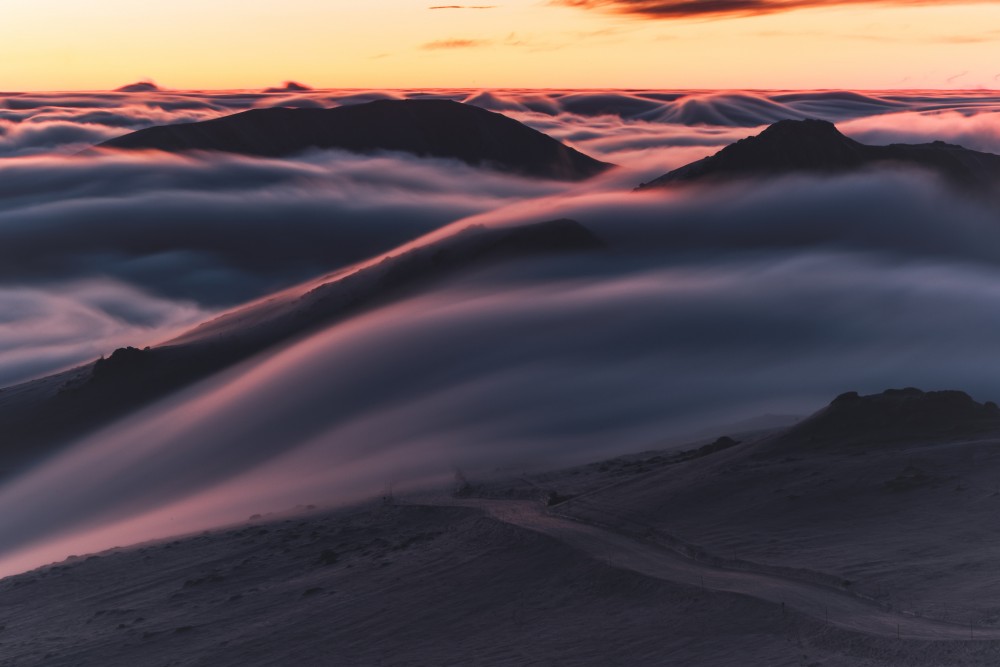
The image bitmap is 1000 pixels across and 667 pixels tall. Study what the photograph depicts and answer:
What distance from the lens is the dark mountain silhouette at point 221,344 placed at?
28438 mm

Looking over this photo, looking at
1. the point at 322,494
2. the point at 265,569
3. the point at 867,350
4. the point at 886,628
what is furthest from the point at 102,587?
the point at 867,350

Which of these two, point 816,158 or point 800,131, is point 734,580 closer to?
A: point 816,158

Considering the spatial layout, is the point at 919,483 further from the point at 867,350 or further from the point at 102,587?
the point at 867,350

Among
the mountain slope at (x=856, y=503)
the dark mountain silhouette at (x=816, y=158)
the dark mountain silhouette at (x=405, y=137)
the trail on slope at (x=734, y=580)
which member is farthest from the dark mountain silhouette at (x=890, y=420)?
the dark mountain silhouette at (x=405, y=137)

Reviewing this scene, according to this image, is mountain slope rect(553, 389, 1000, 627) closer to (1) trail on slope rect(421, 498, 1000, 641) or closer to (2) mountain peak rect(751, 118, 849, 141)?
(1) trail on slope rect(421, 498, 1000, 641)

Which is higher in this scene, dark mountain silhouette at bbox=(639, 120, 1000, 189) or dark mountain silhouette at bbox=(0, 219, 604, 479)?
dark mountain silhouette at bbox=(639, 120, 1000, 189)

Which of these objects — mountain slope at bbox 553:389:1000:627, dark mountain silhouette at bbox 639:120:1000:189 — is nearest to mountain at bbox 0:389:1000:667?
mountain slope at bbox 553:389:1000:627

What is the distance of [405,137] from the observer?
102 m

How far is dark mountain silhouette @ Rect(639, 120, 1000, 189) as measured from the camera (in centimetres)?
4956

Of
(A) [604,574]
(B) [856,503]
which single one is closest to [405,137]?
(B) [856,503]

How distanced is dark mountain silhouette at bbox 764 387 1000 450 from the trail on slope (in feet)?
11.7

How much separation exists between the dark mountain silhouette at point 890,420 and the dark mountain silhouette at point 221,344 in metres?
18.9

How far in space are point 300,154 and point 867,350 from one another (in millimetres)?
83250

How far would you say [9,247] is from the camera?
289ft
